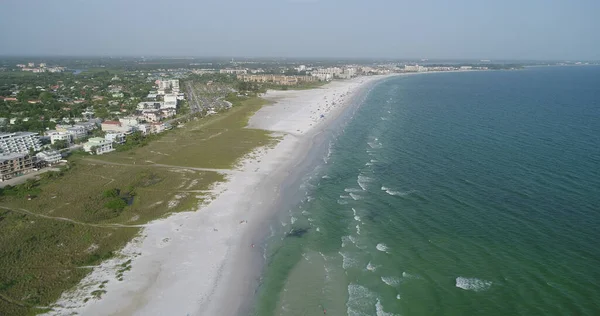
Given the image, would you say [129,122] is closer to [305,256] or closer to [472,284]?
[305,256]

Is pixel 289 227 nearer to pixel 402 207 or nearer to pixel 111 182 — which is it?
pixel 402 207

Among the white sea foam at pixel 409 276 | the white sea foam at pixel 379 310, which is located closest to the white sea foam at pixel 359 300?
the white sea foam at pixel 379 310

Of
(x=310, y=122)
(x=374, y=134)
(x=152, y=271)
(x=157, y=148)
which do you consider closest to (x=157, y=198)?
(x=152, y=271)

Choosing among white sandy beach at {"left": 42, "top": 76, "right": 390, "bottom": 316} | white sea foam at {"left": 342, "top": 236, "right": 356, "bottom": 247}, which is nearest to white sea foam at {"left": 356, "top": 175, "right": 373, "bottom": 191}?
white sandy beach at {"left": 42, "top": 76, "right": 390, "bottom": 316}

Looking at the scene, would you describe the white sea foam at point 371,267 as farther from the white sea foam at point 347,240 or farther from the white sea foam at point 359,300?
the white sea foam at point 347,240

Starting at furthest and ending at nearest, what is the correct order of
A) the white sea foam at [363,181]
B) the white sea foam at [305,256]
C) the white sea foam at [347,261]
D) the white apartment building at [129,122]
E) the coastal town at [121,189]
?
1. the white apartment building at [129,122]
2. the white sea foam at [363,181]
3. the white sea foam at [305,256]
4. the white sea foam at [347,261]
5. the coastal town at [121,189]
